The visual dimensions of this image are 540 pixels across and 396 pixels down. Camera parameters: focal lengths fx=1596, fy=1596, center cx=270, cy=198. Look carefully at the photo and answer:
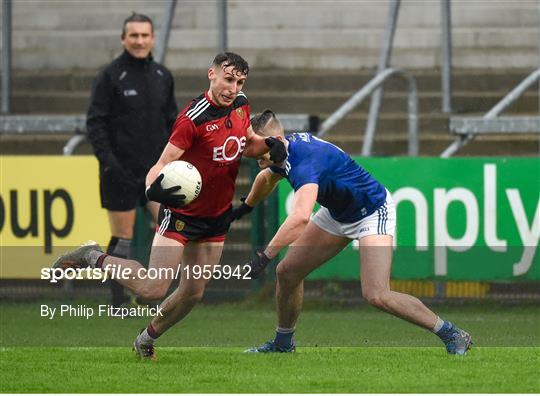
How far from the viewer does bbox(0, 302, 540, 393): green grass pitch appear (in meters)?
8.89

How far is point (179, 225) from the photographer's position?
991cm

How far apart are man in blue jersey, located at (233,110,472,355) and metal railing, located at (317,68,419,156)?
4112mm

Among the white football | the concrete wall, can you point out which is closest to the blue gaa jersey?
the white football

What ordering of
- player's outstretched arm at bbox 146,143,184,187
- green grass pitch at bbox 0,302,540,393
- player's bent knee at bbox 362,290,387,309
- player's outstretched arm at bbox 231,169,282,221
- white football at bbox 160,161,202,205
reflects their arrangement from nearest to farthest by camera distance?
green grass pitch at bbox 0,302,540,393
white football at bbox 160,161,202,205
player's outstretched arm at bbox 146,143,184,187
player's bent knee at bbox 362,290,387,309
player's outstretched arm at bbox 231,169,282,221

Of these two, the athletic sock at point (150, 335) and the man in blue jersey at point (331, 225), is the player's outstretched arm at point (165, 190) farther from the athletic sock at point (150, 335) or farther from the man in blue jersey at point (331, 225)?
A: the athletic sock at point (150, 335)

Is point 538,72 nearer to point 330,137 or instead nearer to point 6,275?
point 330,137

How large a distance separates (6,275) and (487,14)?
5.72 m

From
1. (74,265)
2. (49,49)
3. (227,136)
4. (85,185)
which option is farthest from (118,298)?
(49,49)

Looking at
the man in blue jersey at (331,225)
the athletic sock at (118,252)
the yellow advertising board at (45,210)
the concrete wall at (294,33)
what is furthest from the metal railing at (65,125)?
the man in blue jersey at (331,225)

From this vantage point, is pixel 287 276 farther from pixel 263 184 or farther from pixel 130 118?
pixel 130 118

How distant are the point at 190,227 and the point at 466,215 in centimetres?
419

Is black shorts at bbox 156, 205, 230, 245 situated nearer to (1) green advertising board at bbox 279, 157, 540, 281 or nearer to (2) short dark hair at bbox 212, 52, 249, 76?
(2) short dark hair at bbox 212, 52, 249, 76

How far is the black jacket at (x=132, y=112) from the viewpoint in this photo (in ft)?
42.0

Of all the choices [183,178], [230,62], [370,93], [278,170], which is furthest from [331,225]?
[370,93]
